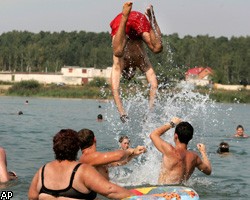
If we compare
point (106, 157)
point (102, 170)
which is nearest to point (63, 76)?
point (102, 170)

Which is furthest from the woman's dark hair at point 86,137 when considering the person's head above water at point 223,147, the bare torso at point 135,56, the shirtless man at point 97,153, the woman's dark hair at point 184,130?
the person's head above water at point 223,147

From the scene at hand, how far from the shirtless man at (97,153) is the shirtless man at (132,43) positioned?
2954 mm

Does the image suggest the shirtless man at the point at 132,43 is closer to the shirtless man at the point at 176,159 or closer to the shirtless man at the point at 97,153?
the shirtless man at the point at 176,159

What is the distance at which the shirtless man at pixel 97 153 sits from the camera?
916cm

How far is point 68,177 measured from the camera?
24.7 feet

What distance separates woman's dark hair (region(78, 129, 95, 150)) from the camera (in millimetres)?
9227

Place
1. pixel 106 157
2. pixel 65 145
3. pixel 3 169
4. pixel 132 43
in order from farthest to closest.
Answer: pixel 3 169
pixel 132 43
pixel 106 157
pixel 65 145

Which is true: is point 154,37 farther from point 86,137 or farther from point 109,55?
point 109,55

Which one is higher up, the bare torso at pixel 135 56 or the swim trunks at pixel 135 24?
the swim trunks at pixel 135 24

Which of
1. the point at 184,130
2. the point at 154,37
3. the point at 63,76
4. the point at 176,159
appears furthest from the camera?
the point at 63,76

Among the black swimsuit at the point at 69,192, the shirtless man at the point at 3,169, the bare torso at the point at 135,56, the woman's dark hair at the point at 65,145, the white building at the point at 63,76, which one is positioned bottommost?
the white building at the point at 63,76

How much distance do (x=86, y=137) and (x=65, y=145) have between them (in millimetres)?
1841

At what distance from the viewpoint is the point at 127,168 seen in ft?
56.9

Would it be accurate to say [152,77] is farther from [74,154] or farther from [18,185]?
[74,154]
